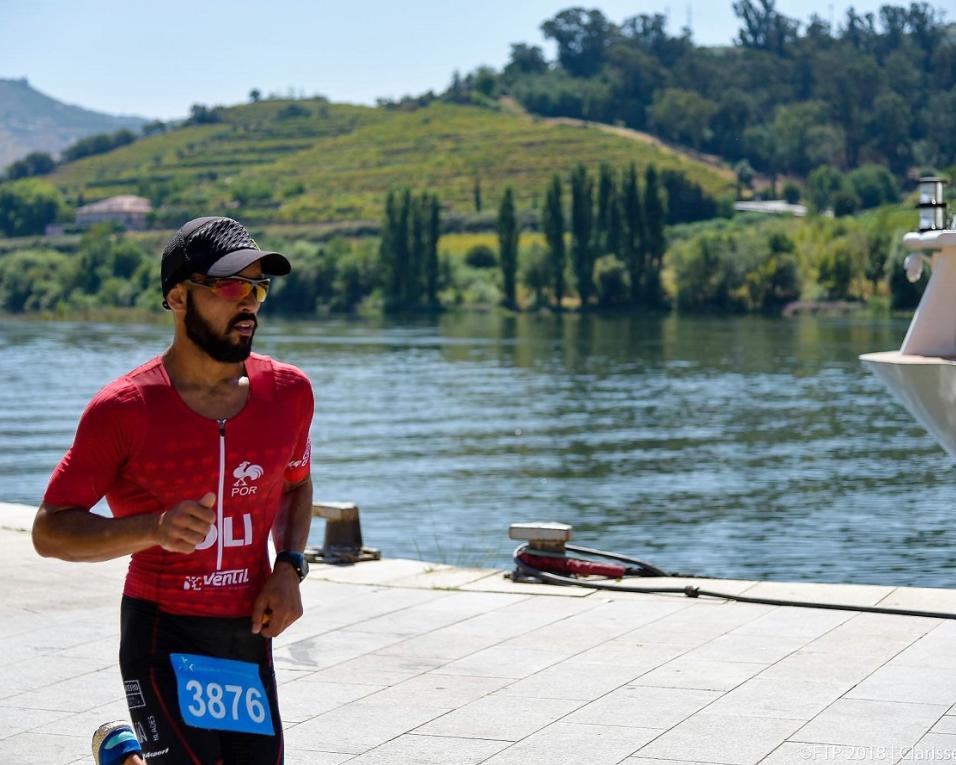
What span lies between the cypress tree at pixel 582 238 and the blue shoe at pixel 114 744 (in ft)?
341

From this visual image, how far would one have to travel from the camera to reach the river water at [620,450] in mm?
19297

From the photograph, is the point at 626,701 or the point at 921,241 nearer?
the point at 626,701

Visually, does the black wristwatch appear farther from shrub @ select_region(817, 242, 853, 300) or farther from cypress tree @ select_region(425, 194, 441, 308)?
cypress tree @ select_region(425, 194, 441, 308)

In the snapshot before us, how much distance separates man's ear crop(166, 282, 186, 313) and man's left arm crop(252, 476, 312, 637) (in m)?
0.55

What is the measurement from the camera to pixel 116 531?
10.9 ft

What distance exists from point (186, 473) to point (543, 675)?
3315 millimetres

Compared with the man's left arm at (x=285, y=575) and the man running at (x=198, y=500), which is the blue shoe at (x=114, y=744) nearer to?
the man running at (x=198, y=500)

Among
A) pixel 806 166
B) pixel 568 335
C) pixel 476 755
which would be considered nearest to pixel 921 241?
pixel 476 755

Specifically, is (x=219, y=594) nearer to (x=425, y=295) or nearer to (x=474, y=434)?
(x=474, y=434)

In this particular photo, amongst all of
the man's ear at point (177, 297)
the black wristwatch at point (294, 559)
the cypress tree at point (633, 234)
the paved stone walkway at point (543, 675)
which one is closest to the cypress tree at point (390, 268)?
the cypress tree at point (633, 234)

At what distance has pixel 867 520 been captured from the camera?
69.8 ft

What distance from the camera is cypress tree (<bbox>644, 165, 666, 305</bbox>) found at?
351 ft

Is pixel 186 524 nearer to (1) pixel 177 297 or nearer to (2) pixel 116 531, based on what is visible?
(2) pixel 116 531

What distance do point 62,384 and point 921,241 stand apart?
3658cm
